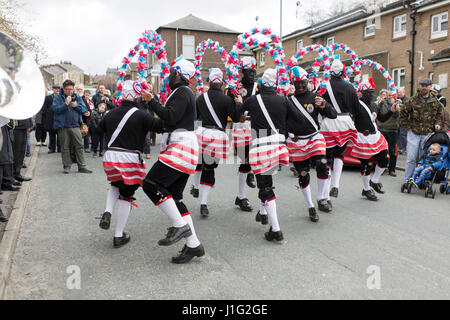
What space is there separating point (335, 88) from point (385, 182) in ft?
11.3

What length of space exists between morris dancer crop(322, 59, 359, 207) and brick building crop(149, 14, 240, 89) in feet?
109

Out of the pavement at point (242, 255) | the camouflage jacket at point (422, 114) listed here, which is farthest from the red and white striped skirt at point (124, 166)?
the camouflage jacket at point (422, 114)

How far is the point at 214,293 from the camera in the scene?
3.45 m

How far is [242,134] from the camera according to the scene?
22.7ft

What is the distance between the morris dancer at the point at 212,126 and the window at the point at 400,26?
19636 millimetres

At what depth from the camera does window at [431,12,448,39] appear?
19.5 metres

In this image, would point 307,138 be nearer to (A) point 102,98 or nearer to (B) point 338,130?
(B) point 338,130

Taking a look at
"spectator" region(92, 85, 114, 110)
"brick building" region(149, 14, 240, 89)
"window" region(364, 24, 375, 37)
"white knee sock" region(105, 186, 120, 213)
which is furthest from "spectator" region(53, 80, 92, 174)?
"brick building" region(149, 14, 240, 89)

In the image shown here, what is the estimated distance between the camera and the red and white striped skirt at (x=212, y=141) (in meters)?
6.07

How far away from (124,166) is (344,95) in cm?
375

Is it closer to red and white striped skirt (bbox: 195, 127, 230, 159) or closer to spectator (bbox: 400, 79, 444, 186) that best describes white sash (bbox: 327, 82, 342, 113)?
red and white striped skirt (bbox: 195, 127, 230, 159)

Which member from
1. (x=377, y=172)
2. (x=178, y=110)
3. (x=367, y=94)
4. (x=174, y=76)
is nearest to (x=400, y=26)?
(x=367, y=94)
